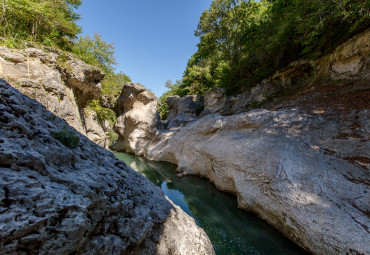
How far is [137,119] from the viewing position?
12.7 meters

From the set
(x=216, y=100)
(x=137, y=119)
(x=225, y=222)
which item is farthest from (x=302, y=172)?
(x=137, y=119)

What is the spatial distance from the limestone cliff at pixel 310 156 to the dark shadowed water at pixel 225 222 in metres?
0.30

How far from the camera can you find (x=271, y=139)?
5.05 meters

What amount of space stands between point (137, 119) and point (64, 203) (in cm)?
1187

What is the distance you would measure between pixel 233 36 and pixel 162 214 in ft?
50.3

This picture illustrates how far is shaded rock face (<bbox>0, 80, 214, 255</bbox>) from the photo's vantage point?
1.09m

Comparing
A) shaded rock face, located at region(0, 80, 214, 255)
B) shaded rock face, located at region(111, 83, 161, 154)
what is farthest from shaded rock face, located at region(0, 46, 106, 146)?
shaded rock face, located at region(0, 80, 214, 255)

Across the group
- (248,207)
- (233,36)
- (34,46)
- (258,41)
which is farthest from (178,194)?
(233,36)

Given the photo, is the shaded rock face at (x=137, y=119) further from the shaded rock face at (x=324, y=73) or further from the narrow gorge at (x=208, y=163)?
the shaded rock face at (x=324, y=73)

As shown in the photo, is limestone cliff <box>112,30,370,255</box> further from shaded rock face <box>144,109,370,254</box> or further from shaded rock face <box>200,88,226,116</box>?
shaded rock face <box>200,88,226,116</box>

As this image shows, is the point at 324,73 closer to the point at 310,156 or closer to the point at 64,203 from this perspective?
the point at 310,156

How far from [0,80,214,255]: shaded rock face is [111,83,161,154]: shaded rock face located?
1034 centimetres

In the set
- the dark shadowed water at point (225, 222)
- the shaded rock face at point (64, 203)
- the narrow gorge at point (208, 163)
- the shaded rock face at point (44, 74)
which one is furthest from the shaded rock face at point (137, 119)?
the shaded rock face at point (64, 203)

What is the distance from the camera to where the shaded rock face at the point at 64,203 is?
3.59 ft
